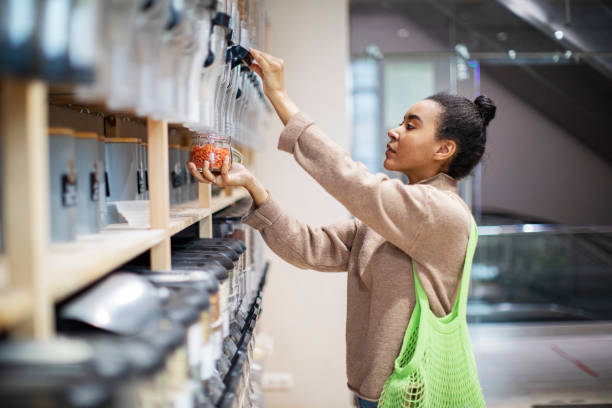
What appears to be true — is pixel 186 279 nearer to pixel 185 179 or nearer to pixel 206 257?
pixel 206 257

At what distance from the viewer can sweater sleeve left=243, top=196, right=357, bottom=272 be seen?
1701 mm

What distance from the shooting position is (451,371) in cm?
154

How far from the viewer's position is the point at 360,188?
1412mm

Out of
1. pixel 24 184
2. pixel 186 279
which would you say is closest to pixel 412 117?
pixel 186 279

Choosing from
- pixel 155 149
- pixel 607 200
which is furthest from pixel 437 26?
pixel 155 149

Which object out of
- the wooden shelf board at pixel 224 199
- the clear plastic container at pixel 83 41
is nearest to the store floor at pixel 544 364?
the wooden shelf board at pixel 224 199

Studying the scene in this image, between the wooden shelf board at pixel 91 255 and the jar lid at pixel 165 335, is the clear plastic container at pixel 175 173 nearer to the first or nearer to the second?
the wooden shelf board at pixel 91 255

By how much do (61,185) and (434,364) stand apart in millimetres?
1075

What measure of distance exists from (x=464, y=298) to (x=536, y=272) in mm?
4079

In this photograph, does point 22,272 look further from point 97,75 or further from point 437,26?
point 437,26

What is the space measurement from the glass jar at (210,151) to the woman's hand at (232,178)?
1cm

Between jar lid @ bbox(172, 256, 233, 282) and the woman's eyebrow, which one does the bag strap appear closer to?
the woman's eyebrow

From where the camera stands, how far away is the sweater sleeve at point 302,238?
1701 millimetres

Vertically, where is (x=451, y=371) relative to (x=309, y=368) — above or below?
above
